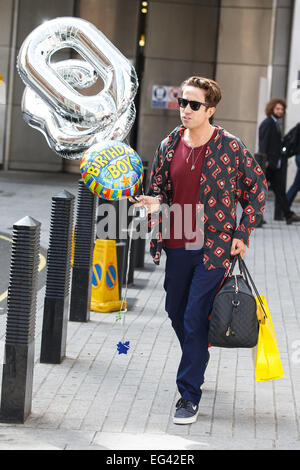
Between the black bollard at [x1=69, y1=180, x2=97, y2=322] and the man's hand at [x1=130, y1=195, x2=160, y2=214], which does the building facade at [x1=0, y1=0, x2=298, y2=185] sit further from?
the man's hand at [x1=130, y1=195, x2=160, y2=214]

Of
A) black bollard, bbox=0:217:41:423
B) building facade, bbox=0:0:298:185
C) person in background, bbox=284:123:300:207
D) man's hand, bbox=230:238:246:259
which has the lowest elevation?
black bollard, bbox=0:217:41:423

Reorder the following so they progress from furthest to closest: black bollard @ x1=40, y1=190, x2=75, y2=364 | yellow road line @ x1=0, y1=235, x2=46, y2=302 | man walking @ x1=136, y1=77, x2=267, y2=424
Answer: yellow road line @ x1=0, y1=235, x2=46, y2=302 → black bollard @ x1=40, y1=190, x2=75, y2=364 → man walking @ x1=136, y1=77, x2=267, y2=424

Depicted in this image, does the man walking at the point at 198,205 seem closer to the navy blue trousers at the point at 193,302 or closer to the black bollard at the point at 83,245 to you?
the navy blue trousers at the point at 193,302

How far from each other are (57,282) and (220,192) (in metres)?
1.68

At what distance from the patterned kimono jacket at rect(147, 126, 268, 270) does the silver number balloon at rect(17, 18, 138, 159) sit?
1.09 metres

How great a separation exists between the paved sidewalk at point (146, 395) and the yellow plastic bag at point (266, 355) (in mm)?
322

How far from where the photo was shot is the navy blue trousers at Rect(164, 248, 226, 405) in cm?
502

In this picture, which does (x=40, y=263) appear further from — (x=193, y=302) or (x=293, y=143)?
(x=293, y=143)

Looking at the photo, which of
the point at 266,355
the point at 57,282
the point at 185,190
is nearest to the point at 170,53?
the point at 57,282

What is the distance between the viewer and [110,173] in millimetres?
→ 4949

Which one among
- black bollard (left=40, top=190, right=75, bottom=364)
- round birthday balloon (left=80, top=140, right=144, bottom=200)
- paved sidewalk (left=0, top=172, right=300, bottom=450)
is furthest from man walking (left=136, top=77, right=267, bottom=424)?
black bollard (left=40, top=190, right=75, bottom=364)

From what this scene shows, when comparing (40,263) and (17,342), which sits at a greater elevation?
(17,342)

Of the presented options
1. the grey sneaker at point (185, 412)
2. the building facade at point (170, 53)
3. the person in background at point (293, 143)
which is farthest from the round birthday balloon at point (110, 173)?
the building facade at point (170, 53)

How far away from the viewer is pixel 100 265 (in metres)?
7.75
